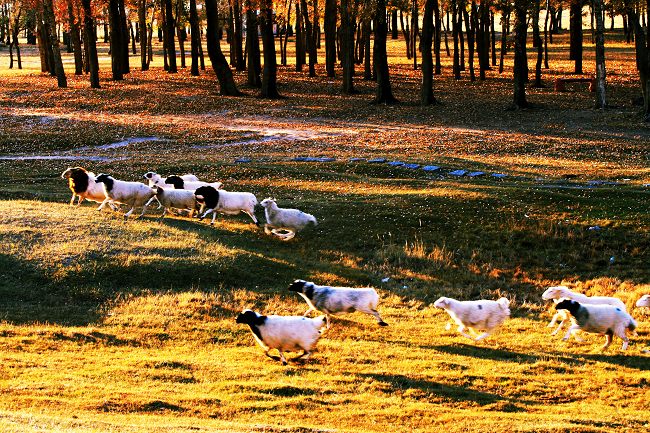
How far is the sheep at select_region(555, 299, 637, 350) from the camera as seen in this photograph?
49.3ft

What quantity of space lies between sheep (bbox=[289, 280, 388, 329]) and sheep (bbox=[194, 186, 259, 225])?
746 centimetres

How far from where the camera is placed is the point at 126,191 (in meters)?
23.3

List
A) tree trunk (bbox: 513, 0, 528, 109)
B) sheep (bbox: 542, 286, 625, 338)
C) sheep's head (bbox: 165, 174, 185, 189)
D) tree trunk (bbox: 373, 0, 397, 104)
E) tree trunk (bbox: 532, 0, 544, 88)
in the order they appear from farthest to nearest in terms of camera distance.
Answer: tree trunk (bbox: 532, 0, 544, 88) < tree trunk (bbox: 373, 0, 397, 104) < tree trunk (bbox: 513, 0, 528, 109) < sheep's head (bbox: 165, 174, 185, 189) < sheep (bbox: 542, 286, 625, 338)

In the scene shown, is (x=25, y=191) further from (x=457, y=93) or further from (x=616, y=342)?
(x=457, y=93)

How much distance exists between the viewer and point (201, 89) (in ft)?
199

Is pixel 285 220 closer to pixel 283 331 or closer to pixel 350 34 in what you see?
pixel 283 331

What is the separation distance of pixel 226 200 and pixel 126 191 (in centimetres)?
281

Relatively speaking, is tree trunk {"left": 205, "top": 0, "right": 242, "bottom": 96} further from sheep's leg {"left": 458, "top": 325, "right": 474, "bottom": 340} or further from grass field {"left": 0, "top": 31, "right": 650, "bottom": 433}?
sheep's leg {"left": 458, "top": 325, "right": 474, "bottom": 340}

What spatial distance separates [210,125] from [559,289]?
3119cm

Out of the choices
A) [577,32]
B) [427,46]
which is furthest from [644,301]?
[577,32]

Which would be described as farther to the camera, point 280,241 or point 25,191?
point 25,191

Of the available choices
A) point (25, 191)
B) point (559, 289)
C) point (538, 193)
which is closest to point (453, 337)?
point (559, 289)

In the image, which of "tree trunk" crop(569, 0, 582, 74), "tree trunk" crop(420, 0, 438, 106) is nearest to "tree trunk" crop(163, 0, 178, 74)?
"tree trunk" crop(420, 0, 438, 106)

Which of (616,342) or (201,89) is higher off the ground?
(201,89)
